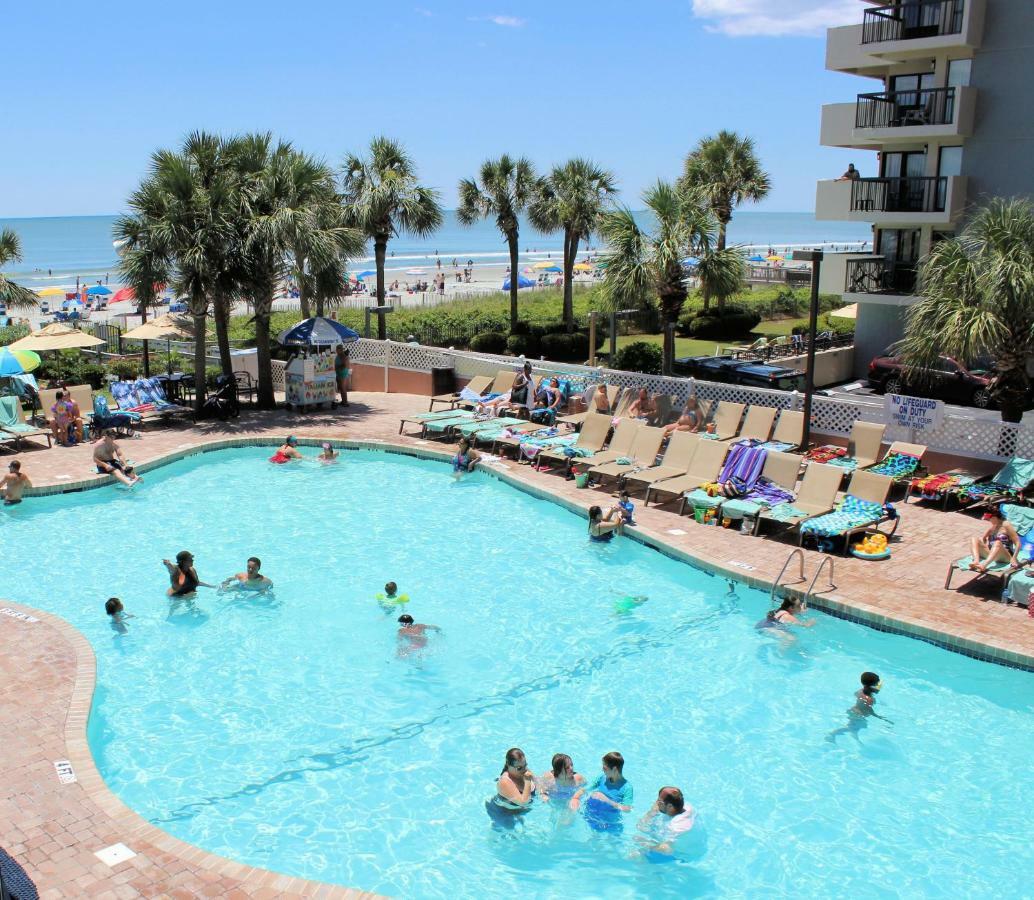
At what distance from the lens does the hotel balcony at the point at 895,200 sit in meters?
25.1

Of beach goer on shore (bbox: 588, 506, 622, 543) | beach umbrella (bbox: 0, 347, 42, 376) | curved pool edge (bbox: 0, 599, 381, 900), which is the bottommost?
curved pool edge (bbox: 0, 599, 381, 900)

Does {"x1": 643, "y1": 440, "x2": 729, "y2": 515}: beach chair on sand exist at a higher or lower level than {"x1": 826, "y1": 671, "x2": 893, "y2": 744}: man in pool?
higher

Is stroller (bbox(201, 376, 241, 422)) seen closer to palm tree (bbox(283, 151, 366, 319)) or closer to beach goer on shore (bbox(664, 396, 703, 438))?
palm tree (bbox(283, 151, 366, 319))

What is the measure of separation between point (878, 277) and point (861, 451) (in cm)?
1187

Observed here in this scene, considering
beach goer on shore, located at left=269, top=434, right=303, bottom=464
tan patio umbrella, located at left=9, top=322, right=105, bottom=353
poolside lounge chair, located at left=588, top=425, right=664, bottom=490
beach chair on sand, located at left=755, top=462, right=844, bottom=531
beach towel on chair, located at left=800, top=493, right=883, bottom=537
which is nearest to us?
beach towel on chair, located at left=800, top=493, right=883, bottom=537

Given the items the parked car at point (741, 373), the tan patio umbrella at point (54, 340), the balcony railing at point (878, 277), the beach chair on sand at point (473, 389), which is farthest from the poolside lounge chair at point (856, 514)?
the tan patio umbrella at point (54, 340)

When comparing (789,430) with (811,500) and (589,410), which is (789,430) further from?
(589,410)

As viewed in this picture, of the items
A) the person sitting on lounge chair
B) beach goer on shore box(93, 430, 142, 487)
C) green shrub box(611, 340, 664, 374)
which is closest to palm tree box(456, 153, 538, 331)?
green shrub box(611, 340, 664, 374)

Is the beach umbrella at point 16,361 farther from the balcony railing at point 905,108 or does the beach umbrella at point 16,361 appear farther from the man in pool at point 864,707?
the balcony railing at point 905,108

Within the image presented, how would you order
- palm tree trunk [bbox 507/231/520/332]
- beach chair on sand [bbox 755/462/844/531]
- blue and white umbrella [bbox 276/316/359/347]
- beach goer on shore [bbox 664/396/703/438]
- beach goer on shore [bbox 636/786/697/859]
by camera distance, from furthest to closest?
palm tree trunk [bbox 507/231/520/332] → blue and white umbrella [bbox 276/316/359/347] → beach goer on shore [bbox 664/396/703/438] → beach chair on sand [bbox 755/462/844/531] → beach goer on shore [bbox 636/786/697/859]

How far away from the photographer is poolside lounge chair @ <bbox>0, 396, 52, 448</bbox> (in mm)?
19422

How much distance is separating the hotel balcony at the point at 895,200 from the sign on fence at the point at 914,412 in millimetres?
10263

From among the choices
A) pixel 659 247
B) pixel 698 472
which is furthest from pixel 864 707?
pixel 659 247

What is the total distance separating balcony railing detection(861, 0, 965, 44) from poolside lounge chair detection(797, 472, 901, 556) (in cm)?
1513
